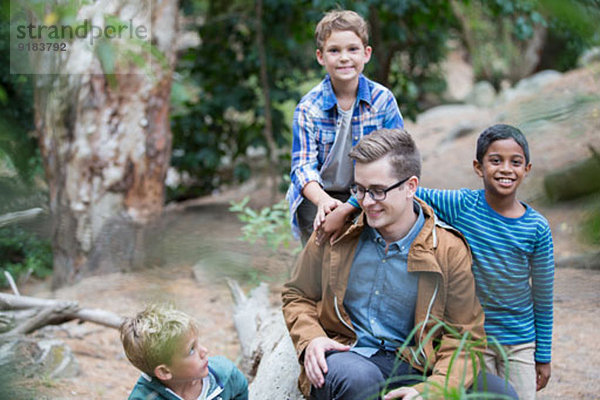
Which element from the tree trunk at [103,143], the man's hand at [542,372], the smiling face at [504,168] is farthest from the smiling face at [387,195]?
the tree trunk at [103,143]

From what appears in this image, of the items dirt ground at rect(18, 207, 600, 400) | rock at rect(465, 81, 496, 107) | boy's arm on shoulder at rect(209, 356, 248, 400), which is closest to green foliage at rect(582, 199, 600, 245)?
dirt ground at rect(18, 207, 600, 400)

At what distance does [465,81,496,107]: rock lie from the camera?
15070mm

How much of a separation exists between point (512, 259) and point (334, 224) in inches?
24.3

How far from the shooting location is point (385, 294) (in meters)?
2.15

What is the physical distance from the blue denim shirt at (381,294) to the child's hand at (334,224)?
0.32 ft

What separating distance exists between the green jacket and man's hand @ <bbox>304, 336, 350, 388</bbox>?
1.14ft

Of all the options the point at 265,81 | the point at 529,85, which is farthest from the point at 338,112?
the point at 529,85

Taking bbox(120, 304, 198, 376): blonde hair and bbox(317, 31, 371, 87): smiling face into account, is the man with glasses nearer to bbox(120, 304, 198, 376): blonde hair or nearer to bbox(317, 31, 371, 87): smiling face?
bbox(120, 304, 198, 376): blonde hair

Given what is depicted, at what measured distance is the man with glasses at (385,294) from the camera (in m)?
2.04

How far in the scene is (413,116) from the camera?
7.87 m

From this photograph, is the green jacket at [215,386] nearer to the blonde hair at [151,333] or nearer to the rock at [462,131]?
the blonde hair at [151,333]

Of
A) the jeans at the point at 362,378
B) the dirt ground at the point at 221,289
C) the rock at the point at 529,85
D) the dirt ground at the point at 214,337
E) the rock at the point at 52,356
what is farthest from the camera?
the rock at the point at 529,85

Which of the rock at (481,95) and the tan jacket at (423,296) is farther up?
the rock at (481,95)

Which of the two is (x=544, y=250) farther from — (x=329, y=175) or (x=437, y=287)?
(x=329, y=175)
